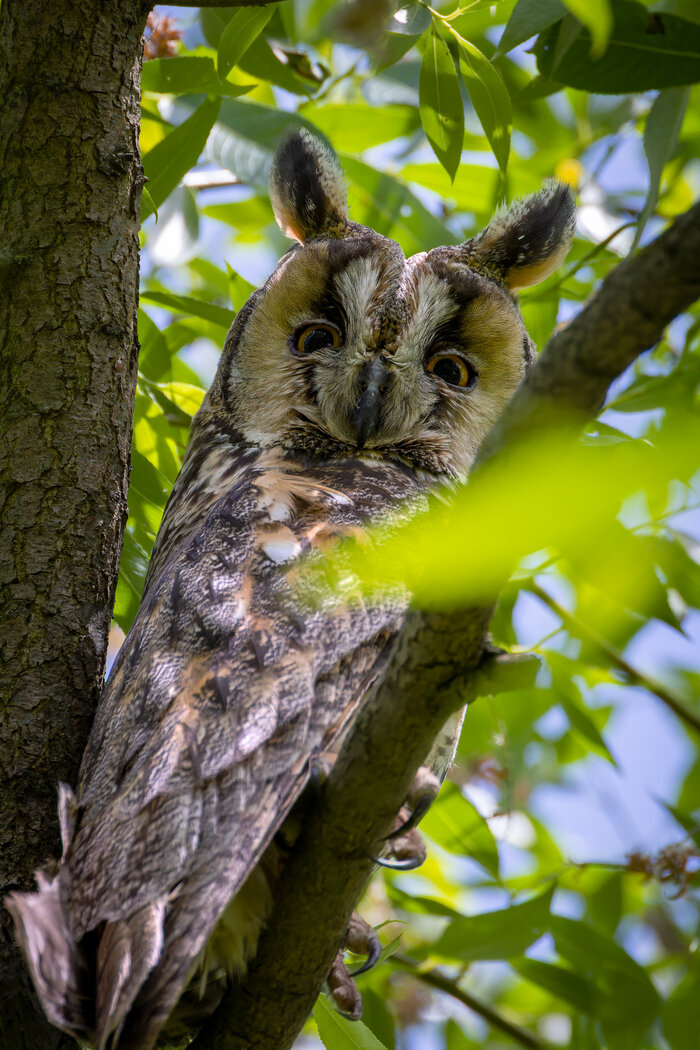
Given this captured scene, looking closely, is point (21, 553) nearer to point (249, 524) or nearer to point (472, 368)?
point (249, 524)

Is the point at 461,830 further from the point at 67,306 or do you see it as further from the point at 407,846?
the point at 67,306

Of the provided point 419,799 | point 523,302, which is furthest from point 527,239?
point 419,799

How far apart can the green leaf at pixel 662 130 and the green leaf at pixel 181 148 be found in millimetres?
925

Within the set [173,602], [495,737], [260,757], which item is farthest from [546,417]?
[495,737]

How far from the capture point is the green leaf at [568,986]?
7.12ft

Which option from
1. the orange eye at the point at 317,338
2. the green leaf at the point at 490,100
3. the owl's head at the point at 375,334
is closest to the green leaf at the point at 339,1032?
the owl's head at the point at 375,334

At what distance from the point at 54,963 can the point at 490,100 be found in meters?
1.31

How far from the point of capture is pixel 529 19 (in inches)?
53.7

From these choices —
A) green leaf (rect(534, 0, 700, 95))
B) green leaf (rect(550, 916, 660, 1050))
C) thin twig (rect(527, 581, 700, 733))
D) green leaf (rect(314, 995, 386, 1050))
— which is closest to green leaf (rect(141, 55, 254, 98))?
green leaf (rect(534, 0, 700, 95))

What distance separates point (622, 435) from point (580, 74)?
0.82 metres

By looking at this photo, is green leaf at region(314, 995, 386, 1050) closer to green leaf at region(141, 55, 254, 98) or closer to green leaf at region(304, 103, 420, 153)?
green leaf at region(141, 55, 254, 98)

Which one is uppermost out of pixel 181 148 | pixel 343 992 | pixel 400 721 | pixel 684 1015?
pixel 181 148

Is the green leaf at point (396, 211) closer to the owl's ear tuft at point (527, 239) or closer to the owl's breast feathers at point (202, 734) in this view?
the owl's ear tuft at point (527, 239)

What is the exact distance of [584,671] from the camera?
2668 millimetres
